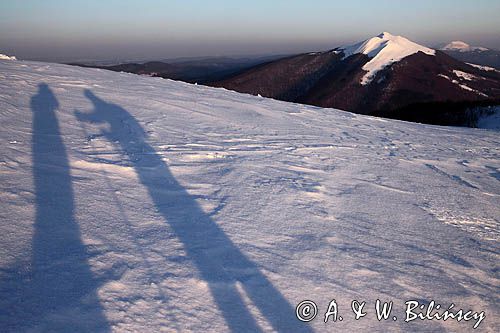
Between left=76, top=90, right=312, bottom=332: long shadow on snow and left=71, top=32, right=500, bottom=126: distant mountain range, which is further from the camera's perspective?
left=71, top=32, right=500, bottom=126: distant mountain range

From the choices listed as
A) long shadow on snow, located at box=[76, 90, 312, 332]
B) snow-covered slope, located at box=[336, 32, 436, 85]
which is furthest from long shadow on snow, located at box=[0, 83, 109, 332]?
snow-covered slope, located at box=[336, 32, 436, 85]

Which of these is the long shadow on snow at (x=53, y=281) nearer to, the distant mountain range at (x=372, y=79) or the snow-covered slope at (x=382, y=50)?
the distant mountain range at (x=372, y=79)

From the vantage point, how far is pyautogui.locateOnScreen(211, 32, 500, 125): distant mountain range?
54656 mm

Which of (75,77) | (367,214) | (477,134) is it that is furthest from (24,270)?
(477,134)

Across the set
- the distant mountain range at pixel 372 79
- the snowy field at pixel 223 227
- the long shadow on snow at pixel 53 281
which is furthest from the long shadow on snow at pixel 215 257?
the distant mountain range at pixel 372 79

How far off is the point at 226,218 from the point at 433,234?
242 cm

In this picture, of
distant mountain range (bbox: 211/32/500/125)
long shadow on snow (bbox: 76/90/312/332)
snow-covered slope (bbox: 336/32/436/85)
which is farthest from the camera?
snow-covered slope (bbox: 336/32/436/85)

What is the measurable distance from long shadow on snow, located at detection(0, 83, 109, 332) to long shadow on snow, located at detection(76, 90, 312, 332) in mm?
882

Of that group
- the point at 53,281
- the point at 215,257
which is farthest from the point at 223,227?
the point at 53,281

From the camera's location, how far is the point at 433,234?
3.81 meters

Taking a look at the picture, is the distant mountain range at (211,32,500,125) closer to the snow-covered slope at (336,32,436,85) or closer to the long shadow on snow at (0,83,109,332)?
the snow-covered slope at (336,32,436,85)

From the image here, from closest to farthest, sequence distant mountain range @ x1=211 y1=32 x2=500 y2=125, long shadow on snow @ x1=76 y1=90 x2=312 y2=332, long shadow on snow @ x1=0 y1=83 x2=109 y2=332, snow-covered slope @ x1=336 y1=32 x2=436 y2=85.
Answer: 1. long shadow on snow @ x1=0 y1=83 x2=109 y2=332
2. long shadow on snow @ x1=76 y1=90 x2=312 y2=332
3. distant mountain range @ x1=211 y1=32 x2=500 y2=125
4. snow-covered slope @ x1=336 y1=32 x2=436 y2=85

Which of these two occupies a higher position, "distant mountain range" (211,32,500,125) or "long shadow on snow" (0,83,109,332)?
"distant mountain range" (211,32,500,125)

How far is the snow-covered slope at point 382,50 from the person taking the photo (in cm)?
6981
